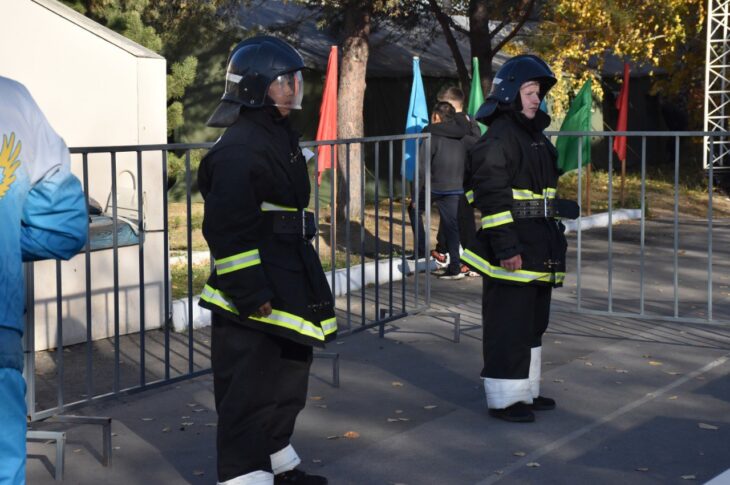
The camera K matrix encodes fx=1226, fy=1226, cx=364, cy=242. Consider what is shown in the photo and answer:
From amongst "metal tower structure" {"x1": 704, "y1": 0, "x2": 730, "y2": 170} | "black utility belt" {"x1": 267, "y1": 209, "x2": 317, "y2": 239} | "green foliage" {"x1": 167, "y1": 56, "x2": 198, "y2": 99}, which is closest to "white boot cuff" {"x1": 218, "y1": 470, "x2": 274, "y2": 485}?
"black utility belt" {"x1": 267, "y1": 209, "x2": 317, "y2": 239}

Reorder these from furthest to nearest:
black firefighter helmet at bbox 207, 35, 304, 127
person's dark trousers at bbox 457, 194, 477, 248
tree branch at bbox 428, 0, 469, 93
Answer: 1. tree branch at bbox 428, 0, 469, 93
2. person's dark trousers at bbox 457, 194, 477, 248
3. black firefighter helmet at bbox 207, 35, 304, 127

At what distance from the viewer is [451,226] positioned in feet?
37.9

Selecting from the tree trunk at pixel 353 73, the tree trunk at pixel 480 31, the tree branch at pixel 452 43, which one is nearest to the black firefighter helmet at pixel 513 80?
the tree trunk at pixel 353 73

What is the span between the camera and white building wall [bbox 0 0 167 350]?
26.9 feet

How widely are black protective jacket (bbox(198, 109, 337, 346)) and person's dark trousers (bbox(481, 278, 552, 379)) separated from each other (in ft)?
5.09

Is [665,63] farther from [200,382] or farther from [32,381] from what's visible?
[32,381]

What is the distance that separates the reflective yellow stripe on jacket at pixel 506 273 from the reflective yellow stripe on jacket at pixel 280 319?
5.21 ft

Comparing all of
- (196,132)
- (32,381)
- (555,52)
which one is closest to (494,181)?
(32,381)

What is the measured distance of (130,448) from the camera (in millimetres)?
5973

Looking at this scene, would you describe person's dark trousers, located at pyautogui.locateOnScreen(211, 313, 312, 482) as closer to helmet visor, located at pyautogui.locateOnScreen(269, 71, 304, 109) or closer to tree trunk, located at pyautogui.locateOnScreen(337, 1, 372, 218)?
helmet visor, located at pyautogui.locateOnScreen(269, 71, 304, 109)

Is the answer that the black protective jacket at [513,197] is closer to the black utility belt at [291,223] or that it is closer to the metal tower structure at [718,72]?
the black utility belt at [291,223]

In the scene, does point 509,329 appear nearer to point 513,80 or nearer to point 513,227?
point 513,227

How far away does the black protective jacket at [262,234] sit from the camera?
4617 millimetres

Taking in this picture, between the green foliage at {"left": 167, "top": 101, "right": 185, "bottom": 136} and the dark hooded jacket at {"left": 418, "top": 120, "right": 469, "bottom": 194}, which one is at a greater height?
the green foliage at {"left": 167, "top": 101, "right": 185, "bottom": 136}
